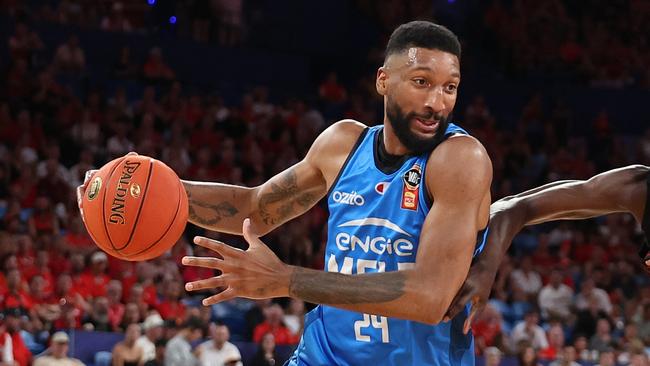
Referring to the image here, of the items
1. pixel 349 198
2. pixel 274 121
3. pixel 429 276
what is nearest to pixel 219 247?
pixel 429 276

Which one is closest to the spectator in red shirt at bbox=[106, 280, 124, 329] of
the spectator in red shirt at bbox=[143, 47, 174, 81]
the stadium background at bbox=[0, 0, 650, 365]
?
the stadium background at bbox=[0, 0, 650, 365]

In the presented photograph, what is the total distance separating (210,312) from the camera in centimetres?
1154

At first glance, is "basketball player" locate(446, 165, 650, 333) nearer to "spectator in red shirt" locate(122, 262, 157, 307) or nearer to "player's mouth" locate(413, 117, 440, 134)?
"player's mouth" locate(413, 117, 440, 134)

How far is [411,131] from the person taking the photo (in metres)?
4.09

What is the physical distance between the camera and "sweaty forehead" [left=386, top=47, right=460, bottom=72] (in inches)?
156

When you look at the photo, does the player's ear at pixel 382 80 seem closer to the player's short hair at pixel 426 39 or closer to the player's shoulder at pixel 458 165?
the player's short hair at pixel 426 39

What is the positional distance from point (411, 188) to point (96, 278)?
25.7 ft

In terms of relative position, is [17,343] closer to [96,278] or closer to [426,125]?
[96,278]

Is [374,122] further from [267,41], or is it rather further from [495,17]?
[495,17]

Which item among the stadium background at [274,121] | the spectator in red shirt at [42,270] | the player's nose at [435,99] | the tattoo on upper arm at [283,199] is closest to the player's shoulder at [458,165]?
the player's nose at [435,99]

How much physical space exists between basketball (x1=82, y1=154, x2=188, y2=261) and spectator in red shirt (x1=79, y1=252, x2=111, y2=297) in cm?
710

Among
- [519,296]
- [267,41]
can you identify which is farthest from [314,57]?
[519,296]

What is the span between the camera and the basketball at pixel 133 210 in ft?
13.6

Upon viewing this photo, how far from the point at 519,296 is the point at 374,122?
4.42m
